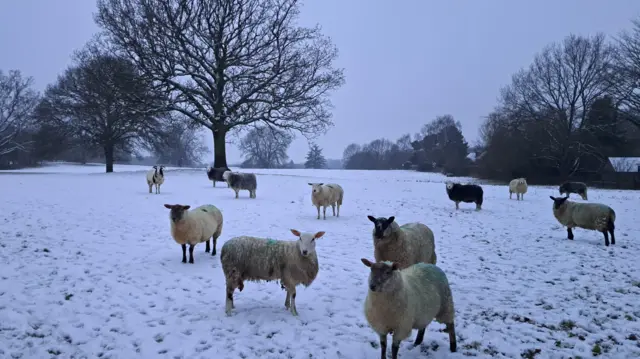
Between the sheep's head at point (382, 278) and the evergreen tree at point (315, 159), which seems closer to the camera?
the sheep's head at point (382, 278)

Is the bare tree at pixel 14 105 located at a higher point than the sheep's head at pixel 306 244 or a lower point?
higher

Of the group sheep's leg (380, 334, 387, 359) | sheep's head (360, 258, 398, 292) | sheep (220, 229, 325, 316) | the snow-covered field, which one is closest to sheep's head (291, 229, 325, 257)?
sheep (220, 229, 325, 316)

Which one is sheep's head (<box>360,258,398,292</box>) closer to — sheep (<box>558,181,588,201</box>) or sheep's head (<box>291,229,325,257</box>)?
sheep's head (<box>291,229,325,257</box>)

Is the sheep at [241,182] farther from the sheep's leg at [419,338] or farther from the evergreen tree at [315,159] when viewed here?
the evergreen tree at [315,159]

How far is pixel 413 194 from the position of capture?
23.0m

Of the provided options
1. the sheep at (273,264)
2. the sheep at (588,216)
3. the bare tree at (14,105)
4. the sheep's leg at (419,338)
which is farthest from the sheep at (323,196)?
the bare tree at (14,105)

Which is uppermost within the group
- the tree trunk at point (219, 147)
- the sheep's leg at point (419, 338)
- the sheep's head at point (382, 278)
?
the tree trunk at point (219, 147)

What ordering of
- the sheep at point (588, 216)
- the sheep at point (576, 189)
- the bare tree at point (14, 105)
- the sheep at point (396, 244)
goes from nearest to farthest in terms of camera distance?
the sheep at point (396, 244) → the sheep at point (588, 216) → the sheep at point (576, 189) → the bare tree at point (14, 105)

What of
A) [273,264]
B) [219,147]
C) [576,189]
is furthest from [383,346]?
[219,147]

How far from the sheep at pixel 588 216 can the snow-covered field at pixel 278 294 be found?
0.57 meters

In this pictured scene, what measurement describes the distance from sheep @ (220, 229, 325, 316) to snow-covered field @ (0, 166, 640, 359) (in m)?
0.49

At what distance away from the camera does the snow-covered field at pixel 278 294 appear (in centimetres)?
521

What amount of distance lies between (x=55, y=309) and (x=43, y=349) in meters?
1.18

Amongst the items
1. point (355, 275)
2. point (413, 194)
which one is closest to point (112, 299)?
point (355, 275)
